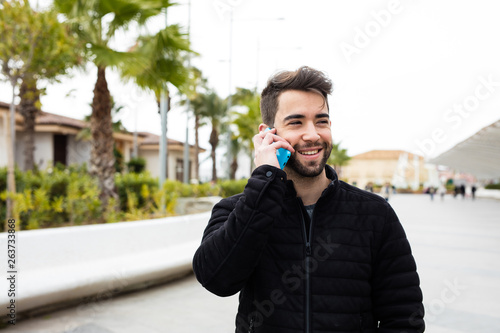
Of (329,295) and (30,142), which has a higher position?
(30,142)

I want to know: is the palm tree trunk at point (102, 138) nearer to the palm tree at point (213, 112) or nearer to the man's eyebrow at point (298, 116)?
the man's eyebrow at point (298, 116)

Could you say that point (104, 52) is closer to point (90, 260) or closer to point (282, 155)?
point (90, 260)

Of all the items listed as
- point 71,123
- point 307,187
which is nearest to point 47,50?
point 307,187

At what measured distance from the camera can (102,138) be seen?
8.71m

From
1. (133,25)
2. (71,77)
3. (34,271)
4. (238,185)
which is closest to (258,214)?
(34,271)

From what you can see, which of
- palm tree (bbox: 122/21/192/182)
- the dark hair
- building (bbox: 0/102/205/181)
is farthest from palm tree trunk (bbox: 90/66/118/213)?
building (bbox: 0/102/205/181)

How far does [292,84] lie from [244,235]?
0.62 m

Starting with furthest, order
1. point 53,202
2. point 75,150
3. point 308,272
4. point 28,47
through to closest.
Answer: point 75,150 → point 53,202 → point 28,47 → point 308,272

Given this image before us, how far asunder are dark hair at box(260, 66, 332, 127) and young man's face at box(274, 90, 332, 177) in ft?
0.08

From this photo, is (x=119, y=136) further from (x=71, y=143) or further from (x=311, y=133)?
(x=311, y=133)

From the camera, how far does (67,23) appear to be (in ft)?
25.9

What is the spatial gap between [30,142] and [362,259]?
59.9 ft

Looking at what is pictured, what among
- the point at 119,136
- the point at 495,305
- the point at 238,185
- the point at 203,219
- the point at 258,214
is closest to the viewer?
the point at 258,214

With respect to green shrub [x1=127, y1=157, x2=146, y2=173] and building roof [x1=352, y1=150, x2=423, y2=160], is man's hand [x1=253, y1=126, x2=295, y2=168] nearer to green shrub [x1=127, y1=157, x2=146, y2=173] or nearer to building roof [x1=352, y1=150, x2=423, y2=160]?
green shrub [x1=127, y1=157, x2=146, y2=173]
